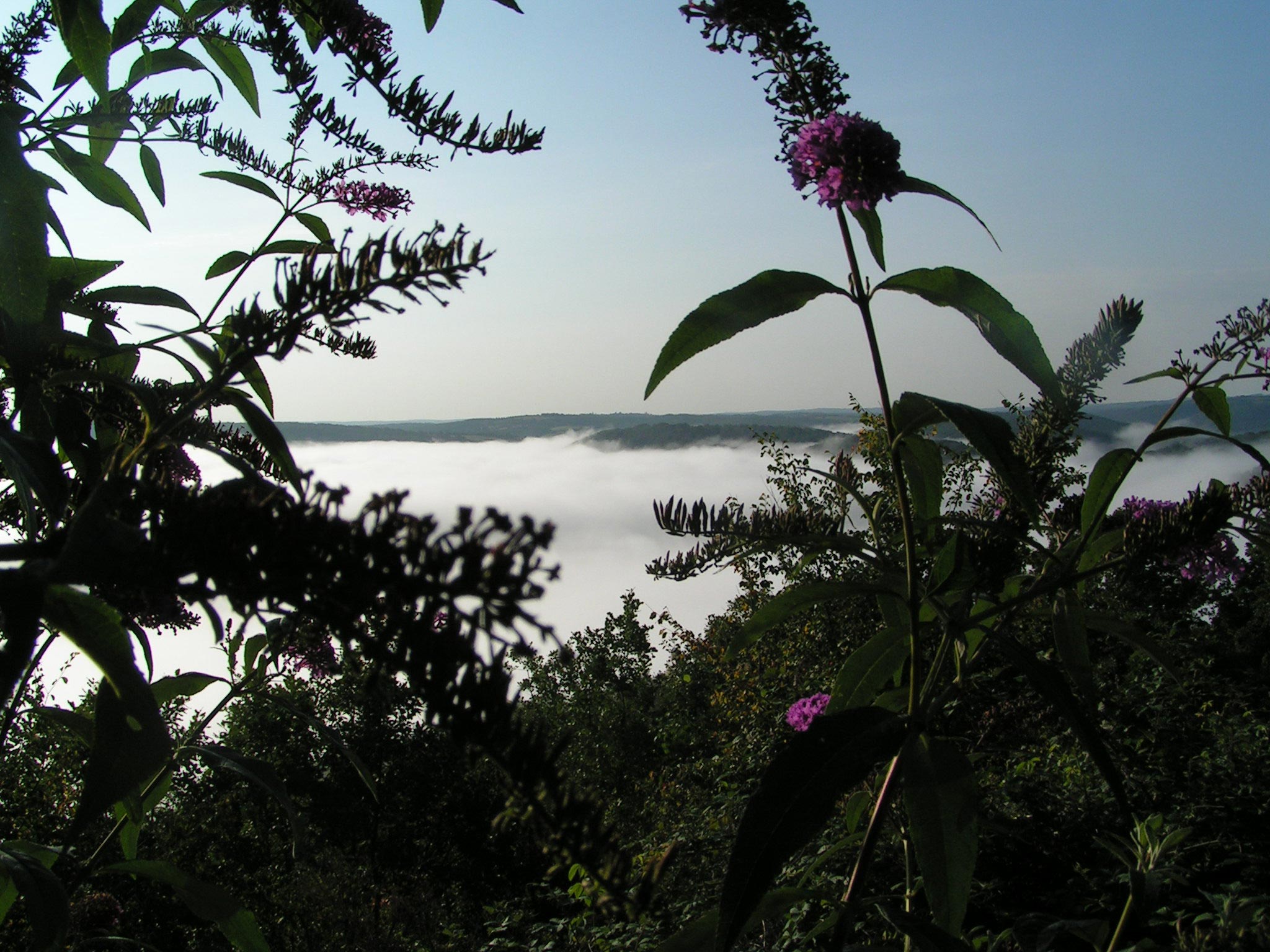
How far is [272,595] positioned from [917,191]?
3.00ft

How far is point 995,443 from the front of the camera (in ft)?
2.76

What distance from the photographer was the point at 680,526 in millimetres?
952

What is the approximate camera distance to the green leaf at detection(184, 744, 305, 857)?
1.23m

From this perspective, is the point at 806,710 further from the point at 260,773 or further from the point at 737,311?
the point at 737,311

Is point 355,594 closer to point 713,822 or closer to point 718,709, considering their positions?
point 713,822

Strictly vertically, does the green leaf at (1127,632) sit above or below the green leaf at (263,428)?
below

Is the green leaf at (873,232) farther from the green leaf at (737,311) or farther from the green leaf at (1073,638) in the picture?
the green leaf at (1073,638)

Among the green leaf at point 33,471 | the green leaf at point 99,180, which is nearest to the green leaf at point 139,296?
the green leaf at point 99,180

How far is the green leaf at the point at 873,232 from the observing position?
1.09m

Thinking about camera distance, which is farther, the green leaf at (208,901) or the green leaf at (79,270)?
the green leaf at (208,901)

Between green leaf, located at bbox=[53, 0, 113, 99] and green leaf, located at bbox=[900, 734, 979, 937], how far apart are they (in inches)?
47.2

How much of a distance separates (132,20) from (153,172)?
41 cm

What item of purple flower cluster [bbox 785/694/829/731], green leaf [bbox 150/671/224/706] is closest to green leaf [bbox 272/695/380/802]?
green leaf [bbox 150/671/224/706]

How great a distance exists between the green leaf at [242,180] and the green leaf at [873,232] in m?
1.13
